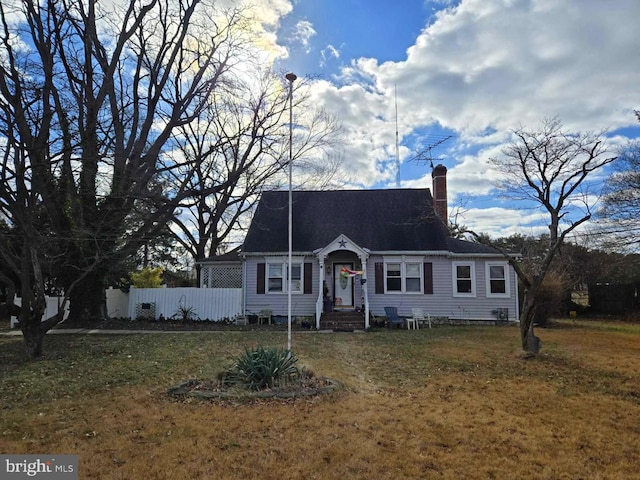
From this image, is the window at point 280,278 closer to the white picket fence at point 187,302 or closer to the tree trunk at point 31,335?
the white picket fence at point 187,302

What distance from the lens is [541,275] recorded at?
10.8 meters

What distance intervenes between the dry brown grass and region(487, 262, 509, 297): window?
8441 millimetres

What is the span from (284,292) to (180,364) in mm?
10048

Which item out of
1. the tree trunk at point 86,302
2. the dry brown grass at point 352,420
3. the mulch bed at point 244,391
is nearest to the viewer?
the dry brown grass at point 352,420

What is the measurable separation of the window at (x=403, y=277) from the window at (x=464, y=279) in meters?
1.56

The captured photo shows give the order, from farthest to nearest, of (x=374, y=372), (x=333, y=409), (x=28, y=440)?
(x=374, y=372)
(x=333, y=409)
(x=28, y=440)

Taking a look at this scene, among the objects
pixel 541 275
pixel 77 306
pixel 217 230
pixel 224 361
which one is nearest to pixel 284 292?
pixel 77 306

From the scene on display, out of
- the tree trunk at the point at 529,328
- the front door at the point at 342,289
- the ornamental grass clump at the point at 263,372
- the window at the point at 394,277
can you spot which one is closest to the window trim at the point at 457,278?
the window at the point at 394,277

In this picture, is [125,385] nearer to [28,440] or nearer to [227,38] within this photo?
[28,440]

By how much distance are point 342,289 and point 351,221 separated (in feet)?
11.6

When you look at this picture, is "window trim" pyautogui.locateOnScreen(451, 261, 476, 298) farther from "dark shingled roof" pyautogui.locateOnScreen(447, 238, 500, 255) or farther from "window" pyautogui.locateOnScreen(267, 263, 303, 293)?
"window" pyautogui.locateOnScreen(267, 263, 303, 293)

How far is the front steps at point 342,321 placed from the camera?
1750 centimetres

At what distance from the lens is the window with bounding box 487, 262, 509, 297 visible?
19031 mm

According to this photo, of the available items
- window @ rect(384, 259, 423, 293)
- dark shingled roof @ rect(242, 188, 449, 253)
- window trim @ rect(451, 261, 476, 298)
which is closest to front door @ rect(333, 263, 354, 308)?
dark shingled roof @ rect(242, 188, 449, 253)
